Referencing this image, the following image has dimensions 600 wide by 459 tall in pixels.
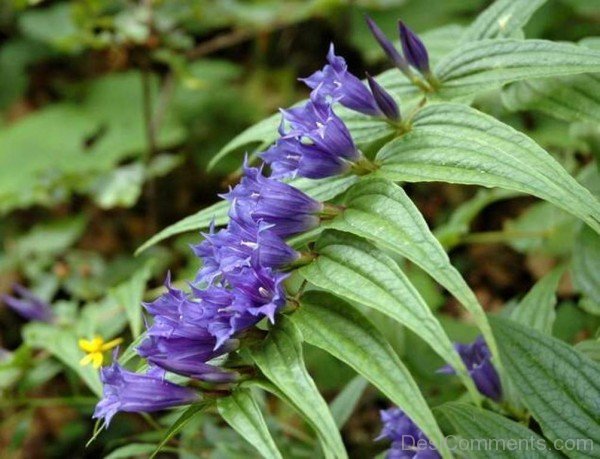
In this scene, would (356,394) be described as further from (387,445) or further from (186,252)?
(186,252)

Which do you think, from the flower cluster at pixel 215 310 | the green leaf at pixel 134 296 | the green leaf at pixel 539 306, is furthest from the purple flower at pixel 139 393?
the green leaf at pixel 539 306

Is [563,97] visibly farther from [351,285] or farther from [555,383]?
[351,285]

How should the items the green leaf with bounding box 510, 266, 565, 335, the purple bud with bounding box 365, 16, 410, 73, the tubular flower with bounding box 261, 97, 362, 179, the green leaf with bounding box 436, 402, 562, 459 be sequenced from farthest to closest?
1. the green leaf with bounding box 510, 266, 565, 335
2. the purple bud with bounding box 365, 16, 410, 73
3. the tubular flower with bounding box 261, 97, 362, 179
4. the green leaf with bounding box 436, 402, 562, 459

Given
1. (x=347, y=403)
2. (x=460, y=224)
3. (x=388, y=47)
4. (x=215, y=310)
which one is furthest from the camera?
(x=460, y=224)

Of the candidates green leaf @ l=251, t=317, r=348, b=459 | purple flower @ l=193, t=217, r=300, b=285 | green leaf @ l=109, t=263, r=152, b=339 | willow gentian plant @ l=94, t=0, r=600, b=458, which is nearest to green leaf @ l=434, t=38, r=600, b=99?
willow gentian plant @ l=94, t=0, r=600, b=458

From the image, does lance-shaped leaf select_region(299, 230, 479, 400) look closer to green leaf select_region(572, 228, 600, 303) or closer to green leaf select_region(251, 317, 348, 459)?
green leaf select_region(251, 317, 348, 459)

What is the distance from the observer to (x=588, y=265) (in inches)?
69.1

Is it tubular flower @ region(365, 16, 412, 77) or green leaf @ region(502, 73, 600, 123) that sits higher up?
tubular flower @ region(365, 16, 412, 77)

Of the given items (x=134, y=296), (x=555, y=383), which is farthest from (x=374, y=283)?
(x=134, y=296)

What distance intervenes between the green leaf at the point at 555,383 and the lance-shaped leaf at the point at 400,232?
291mm

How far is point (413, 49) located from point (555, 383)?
761mm

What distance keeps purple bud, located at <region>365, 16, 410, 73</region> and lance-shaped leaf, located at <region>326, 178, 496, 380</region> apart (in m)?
0.38

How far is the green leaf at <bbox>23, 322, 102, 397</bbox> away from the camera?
205cm

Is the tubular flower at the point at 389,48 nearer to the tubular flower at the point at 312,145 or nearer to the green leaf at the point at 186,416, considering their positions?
the tubular flower at the point at 312,145
